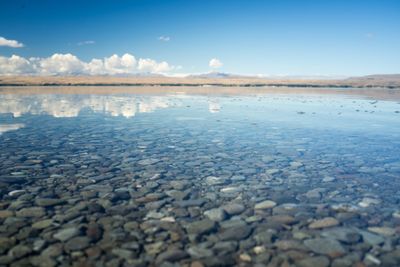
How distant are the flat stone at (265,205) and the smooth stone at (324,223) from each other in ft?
2.86

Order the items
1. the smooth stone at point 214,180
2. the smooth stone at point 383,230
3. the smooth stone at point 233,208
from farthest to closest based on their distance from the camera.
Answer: the smooth stone at point 214,180 → the smooth stone at point 233,208 → the smooth stone at point 383,230

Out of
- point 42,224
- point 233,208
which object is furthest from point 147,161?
point 42,224

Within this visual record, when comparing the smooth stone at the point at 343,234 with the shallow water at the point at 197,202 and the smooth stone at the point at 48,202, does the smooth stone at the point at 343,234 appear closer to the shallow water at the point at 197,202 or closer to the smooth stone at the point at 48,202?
the shallow water at the point at 197,202

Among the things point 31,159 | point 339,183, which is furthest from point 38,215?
point 339,183

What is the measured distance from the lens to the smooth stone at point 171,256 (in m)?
4.27

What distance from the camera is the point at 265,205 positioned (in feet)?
20.3

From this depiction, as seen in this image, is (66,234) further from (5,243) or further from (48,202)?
(48,202)

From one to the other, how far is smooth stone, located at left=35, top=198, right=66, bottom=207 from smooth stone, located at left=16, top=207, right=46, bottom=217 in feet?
0.60

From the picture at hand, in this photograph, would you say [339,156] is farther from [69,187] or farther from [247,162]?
[69,187]

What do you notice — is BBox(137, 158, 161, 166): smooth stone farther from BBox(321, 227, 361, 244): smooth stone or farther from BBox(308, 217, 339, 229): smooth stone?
BBox(321, 227, 361, 244): smooth stone

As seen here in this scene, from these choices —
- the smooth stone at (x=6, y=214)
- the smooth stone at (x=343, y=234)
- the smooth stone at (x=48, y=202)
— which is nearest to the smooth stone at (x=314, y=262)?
the smooth stone at (x=343, y=234)

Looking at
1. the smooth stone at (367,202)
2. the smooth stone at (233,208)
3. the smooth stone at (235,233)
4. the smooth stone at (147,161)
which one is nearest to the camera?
the smooth stone at (235,233)

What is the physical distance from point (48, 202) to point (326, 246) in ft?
15.3

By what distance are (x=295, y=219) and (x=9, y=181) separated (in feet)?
19.1
